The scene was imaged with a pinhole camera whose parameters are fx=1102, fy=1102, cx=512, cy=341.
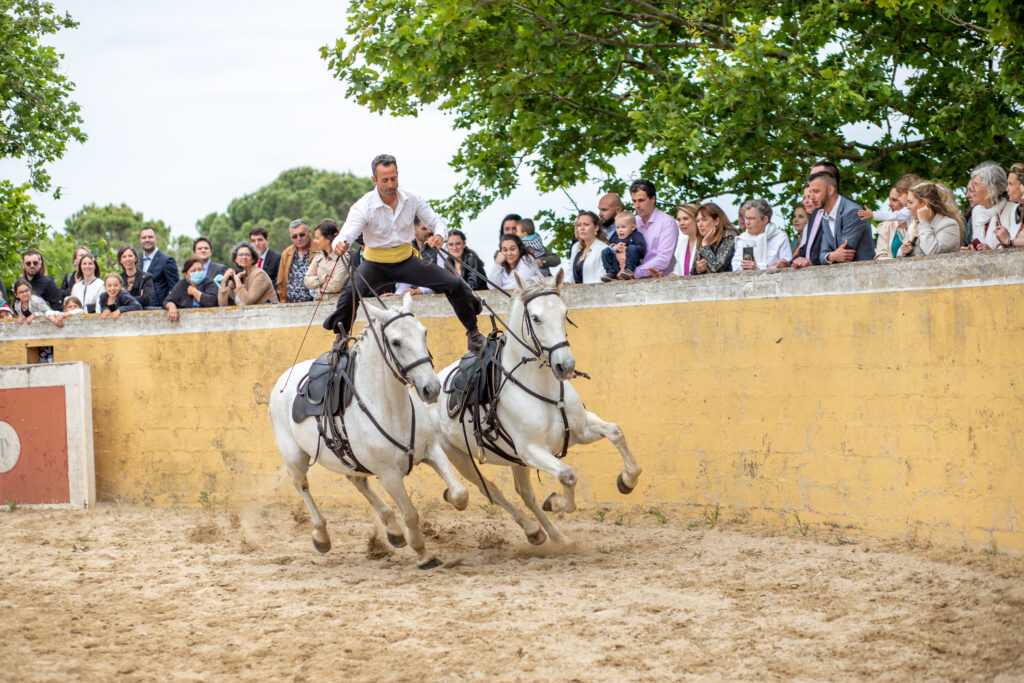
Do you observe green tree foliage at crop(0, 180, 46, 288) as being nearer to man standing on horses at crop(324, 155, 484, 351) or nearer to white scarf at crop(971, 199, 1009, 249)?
man standing on horses at crop(324, 155, 484, 351)

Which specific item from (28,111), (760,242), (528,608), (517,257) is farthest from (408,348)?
(28,111)

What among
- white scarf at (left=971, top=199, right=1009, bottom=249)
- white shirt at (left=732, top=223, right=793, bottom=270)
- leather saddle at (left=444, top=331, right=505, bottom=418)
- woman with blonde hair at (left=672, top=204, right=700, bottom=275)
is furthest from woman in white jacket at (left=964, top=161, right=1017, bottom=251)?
leather saddle at (left=444, top=331, right=505, bottom=418)

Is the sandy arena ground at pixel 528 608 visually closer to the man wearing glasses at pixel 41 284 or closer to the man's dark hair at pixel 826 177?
the man's dark hair at pixel 826 177

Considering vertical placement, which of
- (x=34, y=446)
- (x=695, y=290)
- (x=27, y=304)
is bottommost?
(x=34, y=446)

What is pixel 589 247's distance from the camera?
34.0 feet

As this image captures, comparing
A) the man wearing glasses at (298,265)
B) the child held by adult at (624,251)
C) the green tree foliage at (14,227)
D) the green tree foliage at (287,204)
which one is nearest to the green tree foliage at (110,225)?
the green tree foliage at (287,204)

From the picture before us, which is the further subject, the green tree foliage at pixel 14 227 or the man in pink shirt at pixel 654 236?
the green tree foliage at pixel 14 227

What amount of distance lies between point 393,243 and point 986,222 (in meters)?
4.41

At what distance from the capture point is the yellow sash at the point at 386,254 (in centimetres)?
871

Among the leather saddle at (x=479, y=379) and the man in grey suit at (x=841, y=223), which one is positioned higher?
the man in grey suit at (x=841, y=223)

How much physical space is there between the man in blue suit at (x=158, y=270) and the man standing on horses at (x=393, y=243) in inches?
204

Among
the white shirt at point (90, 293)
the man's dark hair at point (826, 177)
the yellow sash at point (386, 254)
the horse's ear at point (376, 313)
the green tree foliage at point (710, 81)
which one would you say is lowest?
the horse's ear at point (376, 313)

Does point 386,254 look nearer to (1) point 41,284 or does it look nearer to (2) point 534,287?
(2) point 534,287

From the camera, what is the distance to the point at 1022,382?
24.8 ft
